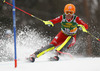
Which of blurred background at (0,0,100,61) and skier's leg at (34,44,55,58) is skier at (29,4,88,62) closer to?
skier's leg at (34,44,55,58)

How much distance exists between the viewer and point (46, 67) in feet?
10.7

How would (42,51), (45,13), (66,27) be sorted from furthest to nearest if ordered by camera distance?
(45,13)
(66,27)
(42,51)

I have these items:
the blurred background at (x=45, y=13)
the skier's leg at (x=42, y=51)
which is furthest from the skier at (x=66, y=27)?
the blurred background at (x=45, y=13)

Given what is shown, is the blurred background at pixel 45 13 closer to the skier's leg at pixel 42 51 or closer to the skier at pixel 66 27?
the skier at pixel 66 27

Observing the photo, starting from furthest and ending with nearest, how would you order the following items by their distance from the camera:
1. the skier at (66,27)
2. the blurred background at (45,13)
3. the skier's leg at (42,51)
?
the blurred background at (45,13), the skier at (66,27), the skier's leg at (42,51)

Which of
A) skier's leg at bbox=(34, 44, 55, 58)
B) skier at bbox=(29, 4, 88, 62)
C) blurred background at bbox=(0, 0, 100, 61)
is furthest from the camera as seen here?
blurred background at bbox=(0, 0, 100, 61)

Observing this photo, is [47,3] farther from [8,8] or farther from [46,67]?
[46,67]

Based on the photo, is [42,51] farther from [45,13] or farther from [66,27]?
[45,13]

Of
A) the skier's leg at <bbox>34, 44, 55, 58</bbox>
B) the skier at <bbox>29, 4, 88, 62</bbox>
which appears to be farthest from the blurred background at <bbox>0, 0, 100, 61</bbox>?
the skier's leg at <bbox>34, 44, 55, 58</bbox>

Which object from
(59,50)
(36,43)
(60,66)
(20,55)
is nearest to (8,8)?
(36,43)

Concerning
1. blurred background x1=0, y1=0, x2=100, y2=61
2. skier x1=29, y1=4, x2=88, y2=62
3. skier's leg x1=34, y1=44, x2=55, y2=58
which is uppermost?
blurred background x1=0, y1=0, x2=100, y2=61

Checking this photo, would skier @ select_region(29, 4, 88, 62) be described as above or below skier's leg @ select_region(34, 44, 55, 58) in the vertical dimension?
above

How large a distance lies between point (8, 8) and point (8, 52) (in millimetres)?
10425

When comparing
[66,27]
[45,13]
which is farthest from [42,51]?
[45,13]
